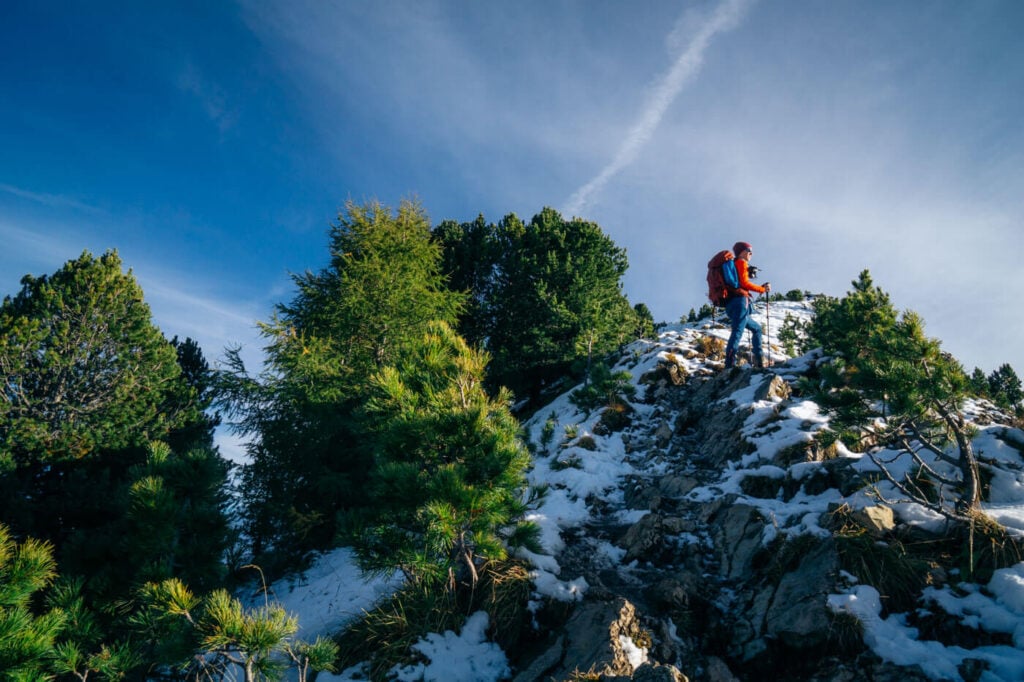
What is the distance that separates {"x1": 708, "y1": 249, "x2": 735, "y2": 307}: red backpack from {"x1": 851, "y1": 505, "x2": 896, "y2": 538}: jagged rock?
25.0 feet

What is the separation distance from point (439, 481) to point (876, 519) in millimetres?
4442

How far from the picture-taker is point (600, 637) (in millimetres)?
3912

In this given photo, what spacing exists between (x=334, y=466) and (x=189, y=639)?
679 centimetres

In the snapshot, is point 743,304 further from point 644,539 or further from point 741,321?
point 644,539

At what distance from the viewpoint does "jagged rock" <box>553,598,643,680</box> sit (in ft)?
11.9

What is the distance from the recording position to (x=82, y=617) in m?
4.05

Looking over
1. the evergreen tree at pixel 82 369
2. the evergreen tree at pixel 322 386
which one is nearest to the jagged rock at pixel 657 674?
the evergreen tree at pixel 322 386

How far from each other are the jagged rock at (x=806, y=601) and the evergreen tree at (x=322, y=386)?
21.6 ft

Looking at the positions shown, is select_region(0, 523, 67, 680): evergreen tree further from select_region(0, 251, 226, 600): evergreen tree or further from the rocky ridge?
select_region(0, 251, 226, 600): evergreen tree

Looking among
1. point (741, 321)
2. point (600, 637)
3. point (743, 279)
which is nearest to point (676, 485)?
point (600, 637)

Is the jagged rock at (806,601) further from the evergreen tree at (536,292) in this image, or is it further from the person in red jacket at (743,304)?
the evergreen tree at (536,292)

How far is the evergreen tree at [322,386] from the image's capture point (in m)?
9.09

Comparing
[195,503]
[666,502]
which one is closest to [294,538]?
[195,503]

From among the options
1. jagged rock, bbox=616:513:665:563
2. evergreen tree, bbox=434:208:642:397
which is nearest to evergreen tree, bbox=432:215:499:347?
evergreen tree, bbox=434:208:642:397
